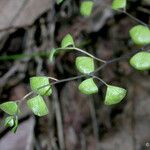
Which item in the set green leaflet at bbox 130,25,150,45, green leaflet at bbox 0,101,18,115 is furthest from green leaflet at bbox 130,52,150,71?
green leaflet at bbox 0,101,18,115

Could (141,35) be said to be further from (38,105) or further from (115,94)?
(38,105)

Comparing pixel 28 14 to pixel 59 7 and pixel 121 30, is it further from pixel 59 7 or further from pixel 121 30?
pixel 121 30

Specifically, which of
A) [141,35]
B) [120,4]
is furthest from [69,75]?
[141,35]

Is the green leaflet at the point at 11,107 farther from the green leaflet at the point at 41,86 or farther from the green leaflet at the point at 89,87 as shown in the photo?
the green leaflet at the point at 89,87

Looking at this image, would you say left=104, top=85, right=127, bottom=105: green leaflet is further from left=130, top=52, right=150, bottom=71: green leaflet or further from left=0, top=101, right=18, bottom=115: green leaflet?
left=0, top=101, right=18, bottom=115: green leaflet

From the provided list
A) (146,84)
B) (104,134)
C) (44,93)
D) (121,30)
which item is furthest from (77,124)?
(44,93)

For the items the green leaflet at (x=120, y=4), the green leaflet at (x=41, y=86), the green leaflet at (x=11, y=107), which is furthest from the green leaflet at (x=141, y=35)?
the green leaflet at (x=11, y=107)
